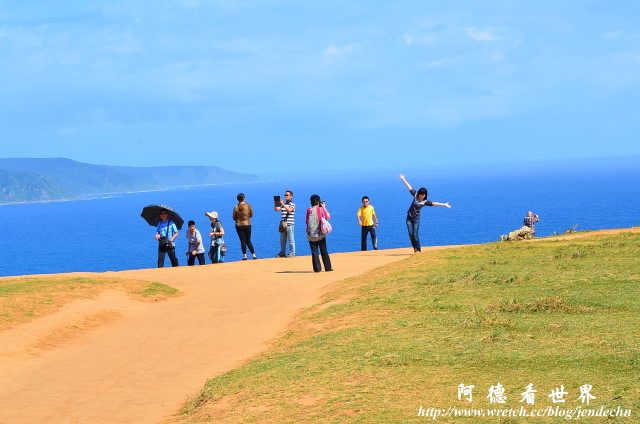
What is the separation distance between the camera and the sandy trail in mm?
10711

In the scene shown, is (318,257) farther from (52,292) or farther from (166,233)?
(52,292)

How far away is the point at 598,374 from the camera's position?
8.62m

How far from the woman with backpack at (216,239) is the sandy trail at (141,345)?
10.4 ft

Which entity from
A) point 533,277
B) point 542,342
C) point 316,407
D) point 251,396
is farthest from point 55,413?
point 533,277

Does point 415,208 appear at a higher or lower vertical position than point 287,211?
lower

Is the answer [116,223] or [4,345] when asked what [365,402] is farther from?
[116,223]

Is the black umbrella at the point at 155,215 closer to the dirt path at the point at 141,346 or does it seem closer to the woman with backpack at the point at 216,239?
the woman with backpack at the point at 216,239

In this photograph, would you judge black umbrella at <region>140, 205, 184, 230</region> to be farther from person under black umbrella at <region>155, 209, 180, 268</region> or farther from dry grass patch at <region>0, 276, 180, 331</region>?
dry grass patch at <region>0, 276, 180, 331</region>

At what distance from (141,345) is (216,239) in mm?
12335

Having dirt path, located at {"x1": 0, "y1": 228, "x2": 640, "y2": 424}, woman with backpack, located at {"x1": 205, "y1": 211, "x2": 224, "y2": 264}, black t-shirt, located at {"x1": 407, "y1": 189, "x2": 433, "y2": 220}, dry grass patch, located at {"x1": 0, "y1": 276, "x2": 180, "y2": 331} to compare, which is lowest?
dirt path, located at {"x1": 0, "y1": 228, "x2": 640, "y2": 424}

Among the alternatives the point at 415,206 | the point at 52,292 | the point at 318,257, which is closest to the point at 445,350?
the point at 52,292

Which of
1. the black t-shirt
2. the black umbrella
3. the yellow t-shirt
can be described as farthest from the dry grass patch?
the yellow t-shirt

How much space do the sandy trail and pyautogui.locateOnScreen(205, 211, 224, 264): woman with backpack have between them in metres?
3.16

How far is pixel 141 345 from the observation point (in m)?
14.5
